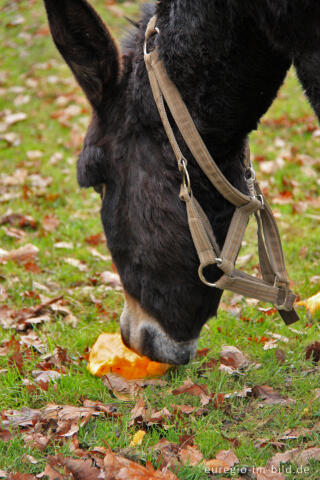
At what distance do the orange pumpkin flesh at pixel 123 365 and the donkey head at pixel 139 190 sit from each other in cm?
41

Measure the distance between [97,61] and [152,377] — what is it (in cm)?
174

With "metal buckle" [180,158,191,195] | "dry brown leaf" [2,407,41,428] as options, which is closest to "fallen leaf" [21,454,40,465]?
"dry brown leaf" [2,407,41,428]

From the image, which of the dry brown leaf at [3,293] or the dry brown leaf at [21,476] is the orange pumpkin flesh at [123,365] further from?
the dry brown leaf at [3,293]

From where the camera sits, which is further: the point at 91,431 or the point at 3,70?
the point at 3,70

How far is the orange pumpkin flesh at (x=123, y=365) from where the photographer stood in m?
3.23

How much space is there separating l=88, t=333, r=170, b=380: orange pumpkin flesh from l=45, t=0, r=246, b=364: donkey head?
0.41 metres

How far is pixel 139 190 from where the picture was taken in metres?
2.60

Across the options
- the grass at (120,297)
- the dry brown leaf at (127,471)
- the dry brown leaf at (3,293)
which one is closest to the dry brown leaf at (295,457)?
the grass at (120,297)

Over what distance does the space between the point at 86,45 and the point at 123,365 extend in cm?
175

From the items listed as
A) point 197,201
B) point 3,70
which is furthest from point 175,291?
point 3,70

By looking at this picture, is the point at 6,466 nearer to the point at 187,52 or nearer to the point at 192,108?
the point at 192,108

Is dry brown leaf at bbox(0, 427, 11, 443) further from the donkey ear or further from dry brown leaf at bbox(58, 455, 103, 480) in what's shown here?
the donkey ear

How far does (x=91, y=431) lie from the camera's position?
107 inches

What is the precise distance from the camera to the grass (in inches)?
106
